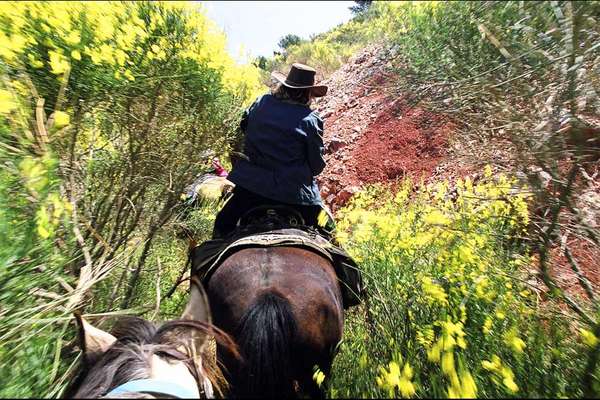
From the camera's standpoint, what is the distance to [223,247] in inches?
117

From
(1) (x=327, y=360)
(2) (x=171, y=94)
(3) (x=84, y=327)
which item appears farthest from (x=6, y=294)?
(2) (x=171, y=94)

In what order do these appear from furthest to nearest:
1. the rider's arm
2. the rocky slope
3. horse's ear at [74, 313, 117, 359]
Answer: the rocky slope, the rider's arm, horse's ear at [74, 313, 117, 359]

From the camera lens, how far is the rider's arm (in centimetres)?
350

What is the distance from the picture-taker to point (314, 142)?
3527mm

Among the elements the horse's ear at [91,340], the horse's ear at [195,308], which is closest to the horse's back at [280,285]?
the horse's ear at [195,308]

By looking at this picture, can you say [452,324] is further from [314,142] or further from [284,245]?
[314,142]

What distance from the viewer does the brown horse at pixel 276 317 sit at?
7.32 ft

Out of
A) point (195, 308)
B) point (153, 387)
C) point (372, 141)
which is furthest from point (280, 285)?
point (372, 141)

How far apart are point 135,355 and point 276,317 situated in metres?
0.89

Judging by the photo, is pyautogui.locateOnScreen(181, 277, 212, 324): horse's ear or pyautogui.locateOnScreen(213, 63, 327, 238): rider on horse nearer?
pyautogui.locateOnScreen(181, 277, 212, 324): horse's ear

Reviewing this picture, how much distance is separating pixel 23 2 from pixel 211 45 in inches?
62.2

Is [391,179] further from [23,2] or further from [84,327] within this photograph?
[84,327]

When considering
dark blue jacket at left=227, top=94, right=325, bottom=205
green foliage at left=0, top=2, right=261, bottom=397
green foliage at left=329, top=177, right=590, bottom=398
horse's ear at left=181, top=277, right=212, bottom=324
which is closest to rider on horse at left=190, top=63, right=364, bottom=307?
dark blue jacket at left=227, top=94, right=325, bottom=205

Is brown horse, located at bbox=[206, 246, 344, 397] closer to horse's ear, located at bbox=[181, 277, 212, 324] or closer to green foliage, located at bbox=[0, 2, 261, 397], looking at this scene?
green foliage, located at bbox=[0, 2, 261, 397]
